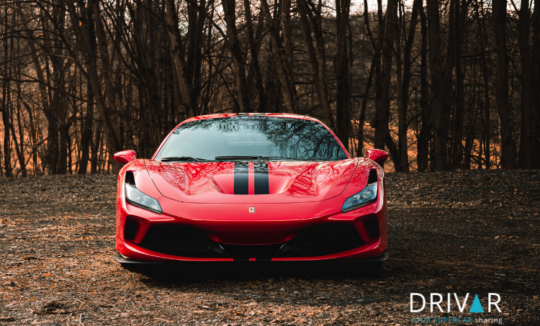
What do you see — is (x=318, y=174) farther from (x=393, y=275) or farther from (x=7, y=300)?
(x=7, y=300)

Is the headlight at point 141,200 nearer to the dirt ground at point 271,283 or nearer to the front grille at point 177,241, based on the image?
the front grille at point 177,241

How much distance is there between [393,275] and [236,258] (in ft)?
4.08

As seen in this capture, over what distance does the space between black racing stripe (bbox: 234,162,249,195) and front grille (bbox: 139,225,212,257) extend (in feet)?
1.38

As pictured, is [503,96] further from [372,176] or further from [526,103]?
[372,176]

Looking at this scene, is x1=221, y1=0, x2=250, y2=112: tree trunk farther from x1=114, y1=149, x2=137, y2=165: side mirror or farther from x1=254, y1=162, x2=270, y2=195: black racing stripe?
x1=254, y1=162, x2=270, y2=195: black racing stripe

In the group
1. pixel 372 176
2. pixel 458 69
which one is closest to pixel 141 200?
pixel 372 176

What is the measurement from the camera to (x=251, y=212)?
3.37 metres

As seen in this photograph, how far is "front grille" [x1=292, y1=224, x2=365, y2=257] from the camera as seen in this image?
A: 3.41 m

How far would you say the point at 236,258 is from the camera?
132 inches

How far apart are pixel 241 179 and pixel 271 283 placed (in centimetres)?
79

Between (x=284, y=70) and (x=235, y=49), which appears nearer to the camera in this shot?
(x=235, y=49)

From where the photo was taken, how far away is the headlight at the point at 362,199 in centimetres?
348

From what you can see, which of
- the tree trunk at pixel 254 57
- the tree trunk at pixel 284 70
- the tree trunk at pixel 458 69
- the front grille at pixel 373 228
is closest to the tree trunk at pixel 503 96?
the tree trunk at pixel 458 69

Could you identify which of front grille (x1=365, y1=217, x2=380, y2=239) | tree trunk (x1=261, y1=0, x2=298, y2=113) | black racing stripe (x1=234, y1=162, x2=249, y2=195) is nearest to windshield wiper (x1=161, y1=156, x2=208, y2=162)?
black racing stripe (x1=234, y1=162, x2=249, y2=195)
